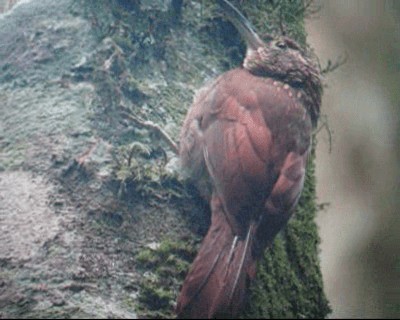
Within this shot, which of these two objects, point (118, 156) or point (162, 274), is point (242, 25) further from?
point (162, 274)

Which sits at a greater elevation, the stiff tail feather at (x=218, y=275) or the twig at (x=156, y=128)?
the twig at (x=156, y=128)

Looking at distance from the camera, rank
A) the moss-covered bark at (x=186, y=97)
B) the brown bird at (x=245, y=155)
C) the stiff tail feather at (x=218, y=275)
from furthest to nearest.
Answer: the moss-covered bark at (x=186, y=97), the brown bird at (x=245, y=155), the stiff tail feather at (x=218, y=275)

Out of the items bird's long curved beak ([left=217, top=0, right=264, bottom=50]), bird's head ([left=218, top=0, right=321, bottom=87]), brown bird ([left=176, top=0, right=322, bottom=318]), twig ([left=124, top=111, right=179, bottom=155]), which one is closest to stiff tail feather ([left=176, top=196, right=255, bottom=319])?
brown bird ([left=176, top=0, right=322, bottom=318])

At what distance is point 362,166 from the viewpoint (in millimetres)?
8500

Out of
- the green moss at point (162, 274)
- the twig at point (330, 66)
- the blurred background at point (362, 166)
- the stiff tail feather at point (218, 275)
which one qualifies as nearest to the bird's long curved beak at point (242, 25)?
the twig at point (330, 66)

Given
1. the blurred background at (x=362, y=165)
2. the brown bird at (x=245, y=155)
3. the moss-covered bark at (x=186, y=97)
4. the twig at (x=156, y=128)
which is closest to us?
the brown bird at (x=245, y=155)

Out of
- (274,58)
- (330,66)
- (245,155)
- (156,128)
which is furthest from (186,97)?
(330,66)

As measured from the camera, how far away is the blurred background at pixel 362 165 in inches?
323

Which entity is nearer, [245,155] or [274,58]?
[245,155]

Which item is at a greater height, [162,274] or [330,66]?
[330,66]

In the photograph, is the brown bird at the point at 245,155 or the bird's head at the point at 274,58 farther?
the bird's head at the point at 274,58

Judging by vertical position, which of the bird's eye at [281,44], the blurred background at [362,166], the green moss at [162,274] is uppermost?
the bird's eye at [281,44]

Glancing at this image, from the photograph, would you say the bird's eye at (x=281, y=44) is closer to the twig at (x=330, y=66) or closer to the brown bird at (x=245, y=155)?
the brown bird at (x=245, y=155)

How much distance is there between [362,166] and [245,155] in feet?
18.0
